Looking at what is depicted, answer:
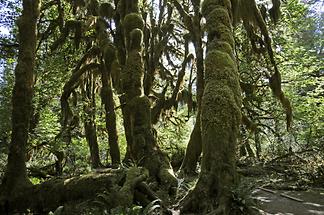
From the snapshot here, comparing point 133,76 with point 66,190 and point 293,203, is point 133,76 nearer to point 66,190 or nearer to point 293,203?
point 66,190

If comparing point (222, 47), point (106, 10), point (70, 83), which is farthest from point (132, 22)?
point (70, 83)

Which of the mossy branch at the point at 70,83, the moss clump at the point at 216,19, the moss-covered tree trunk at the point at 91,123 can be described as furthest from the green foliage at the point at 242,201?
the mossy branch at the point at 70,83

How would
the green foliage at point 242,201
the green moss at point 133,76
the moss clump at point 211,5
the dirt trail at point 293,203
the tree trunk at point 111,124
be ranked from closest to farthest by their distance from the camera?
the green foliage at point 242,201 → the dirt trail at point 293,203 → the moss clump at point 211,5 → the green moss at point 133,76 → the tree trunk at point 111,124

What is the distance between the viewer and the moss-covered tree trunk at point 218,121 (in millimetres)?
5789

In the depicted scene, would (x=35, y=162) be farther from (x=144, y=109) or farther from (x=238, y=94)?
(x=238, y=94)

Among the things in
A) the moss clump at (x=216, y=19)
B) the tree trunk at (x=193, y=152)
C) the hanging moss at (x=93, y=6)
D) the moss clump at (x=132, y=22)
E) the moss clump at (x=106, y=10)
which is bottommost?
the tree trunk at (x=193, y=152)

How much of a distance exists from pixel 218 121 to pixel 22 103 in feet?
15.5

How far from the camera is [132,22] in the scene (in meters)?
10.5

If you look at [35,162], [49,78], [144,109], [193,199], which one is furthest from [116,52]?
[35,162]

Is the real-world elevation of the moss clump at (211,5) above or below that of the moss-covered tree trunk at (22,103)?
above

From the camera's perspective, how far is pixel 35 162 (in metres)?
18.9

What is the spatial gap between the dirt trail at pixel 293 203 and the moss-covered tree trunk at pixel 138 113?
227 cm

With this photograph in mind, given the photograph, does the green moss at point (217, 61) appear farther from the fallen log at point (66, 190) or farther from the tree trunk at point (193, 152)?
the tree trunk at point (193, 152)

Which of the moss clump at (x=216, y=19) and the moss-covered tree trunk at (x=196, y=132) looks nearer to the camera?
the moss clump at (x=216, y=19)
